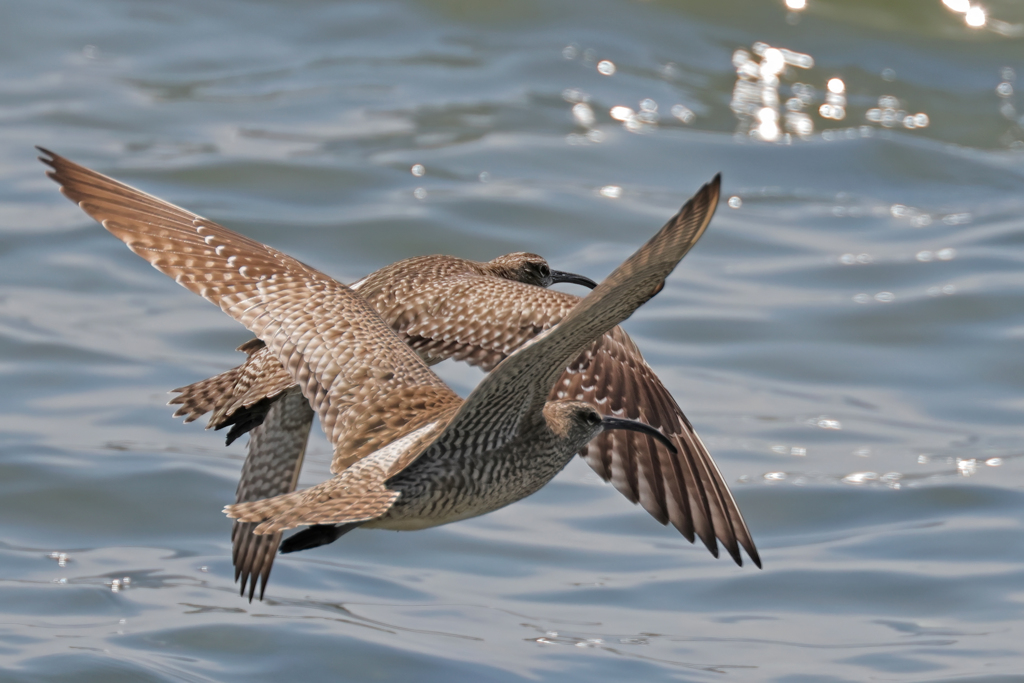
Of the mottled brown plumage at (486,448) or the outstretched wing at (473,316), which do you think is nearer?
the mottled brown plumage at (486,448)

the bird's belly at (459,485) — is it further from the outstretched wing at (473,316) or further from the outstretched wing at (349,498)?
the outstretched wing at (473,316)

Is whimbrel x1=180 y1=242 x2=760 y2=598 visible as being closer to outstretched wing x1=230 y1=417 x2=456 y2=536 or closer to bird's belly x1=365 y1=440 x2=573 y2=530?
bird's belly x1=365 y1=440 x2=573 y2=530

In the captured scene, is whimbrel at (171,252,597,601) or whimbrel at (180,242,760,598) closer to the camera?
whimbrel at (171,252,597,601)

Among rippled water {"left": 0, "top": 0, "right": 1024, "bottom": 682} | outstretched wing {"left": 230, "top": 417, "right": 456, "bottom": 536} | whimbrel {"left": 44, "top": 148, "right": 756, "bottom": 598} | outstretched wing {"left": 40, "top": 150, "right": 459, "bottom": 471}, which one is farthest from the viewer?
rippled water {"left": 0, "top": 0, "right": 1024, "bottom": 682}

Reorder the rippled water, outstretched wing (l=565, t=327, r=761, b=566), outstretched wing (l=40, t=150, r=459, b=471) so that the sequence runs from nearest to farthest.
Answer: outstretched wing (l=40, t=150, r=459, b=471), outstretched wing (l=565, t=327, r=761, b=566), the rippled water

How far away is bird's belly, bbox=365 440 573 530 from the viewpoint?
17.8 feet

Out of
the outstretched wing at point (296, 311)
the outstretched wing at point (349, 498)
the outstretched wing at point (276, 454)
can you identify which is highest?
the outstretched wing at point (296, 311)

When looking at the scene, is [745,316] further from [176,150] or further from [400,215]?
[176,150]

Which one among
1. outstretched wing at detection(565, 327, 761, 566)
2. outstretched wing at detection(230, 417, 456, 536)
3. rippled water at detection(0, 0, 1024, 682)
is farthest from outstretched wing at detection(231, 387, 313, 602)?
rippled water at detection(0, 0, 1024, 682)

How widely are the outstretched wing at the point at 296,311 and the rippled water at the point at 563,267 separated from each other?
3.24 meters

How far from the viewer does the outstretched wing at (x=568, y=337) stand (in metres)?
4.05

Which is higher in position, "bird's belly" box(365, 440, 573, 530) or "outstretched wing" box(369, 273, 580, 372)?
"outstretched wing" box(369, 273, 580, 372)

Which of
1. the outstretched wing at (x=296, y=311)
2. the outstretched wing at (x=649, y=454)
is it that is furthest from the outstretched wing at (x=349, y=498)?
the outstretched wing at (x=649, y=454)

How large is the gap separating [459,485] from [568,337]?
118 cm
